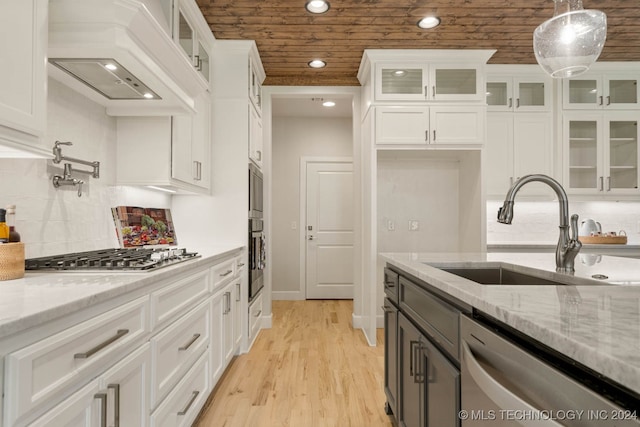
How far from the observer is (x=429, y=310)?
138cm

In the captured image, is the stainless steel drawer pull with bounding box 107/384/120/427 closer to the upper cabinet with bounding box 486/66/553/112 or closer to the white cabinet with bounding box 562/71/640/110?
the upper cabinet with bounding box 486/66/553/112

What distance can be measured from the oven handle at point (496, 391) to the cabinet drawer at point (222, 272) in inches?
66.0

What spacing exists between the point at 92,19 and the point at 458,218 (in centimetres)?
362

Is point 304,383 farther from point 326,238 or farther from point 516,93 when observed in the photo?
point 516,93

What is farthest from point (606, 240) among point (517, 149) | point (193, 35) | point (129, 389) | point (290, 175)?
point (129, 389)

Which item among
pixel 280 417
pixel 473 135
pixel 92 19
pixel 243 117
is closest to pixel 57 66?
pixel 92 19

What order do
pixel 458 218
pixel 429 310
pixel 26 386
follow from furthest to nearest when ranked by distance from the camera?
pixel 458 218
pixel 429 310
pixel 26 386

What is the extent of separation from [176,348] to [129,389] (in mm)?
451

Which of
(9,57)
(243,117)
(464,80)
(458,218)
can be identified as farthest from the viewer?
(458,218)

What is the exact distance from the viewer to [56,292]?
3.45 ft

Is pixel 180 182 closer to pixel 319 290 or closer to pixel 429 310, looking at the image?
pixel 429 310

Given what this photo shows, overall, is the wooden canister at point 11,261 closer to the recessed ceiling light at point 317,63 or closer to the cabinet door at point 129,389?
the cabinet door at point 129,389

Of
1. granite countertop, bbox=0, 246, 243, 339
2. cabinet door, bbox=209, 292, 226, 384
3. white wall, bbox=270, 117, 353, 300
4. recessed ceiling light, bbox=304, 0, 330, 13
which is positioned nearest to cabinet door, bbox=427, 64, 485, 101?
recessed ceiling light, bbox=304, 0, 330, 13

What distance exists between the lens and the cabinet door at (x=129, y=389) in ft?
3.76
